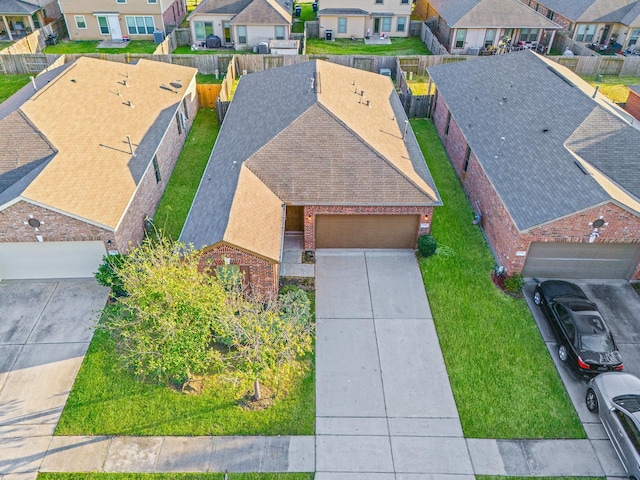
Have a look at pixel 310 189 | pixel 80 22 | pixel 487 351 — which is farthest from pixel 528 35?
pixel 80 22

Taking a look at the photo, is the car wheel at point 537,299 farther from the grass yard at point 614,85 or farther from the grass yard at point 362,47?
the grass yard at point 362,47

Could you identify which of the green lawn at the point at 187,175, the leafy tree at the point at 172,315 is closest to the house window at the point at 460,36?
the green lawn at the point at 187,175

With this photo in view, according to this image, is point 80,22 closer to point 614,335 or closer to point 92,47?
point 92,47

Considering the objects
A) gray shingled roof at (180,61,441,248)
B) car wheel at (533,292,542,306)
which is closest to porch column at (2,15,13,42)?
gray shingled roof at (180,61,441,248)

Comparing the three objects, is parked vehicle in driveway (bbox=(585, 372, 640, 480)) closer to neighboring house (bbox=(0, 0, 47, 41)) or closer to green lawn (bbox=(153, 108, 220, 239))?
green lawn (bbox=(153, 108, 220, 239))

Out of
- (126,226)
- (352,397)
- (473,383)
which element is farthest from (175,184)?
(473,383)

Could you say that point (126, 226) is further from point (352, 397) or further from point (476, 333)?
point (476, 333)
